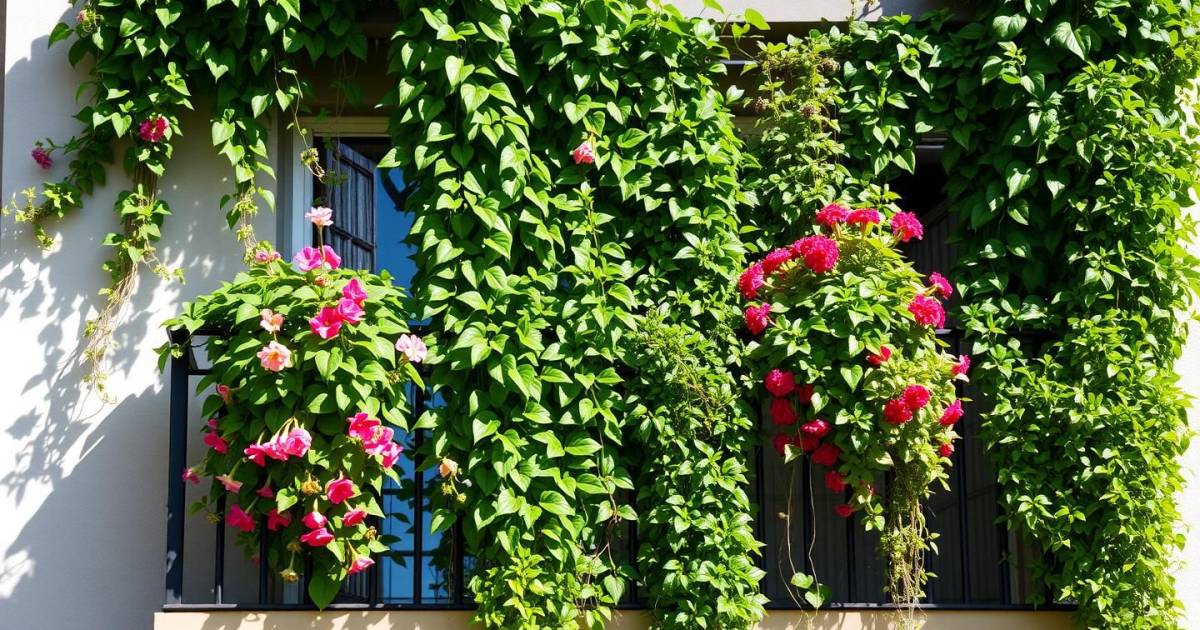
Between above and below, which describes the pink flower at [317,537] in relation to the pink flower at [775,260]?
below

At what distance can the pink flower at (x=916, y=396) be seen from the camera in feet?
15.2

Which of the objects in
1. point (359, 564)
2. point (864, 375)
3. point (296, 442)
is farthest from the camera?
point (864, 375)

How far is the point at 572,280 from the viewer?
5219mm

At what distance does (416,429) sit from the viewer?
16.7 ft

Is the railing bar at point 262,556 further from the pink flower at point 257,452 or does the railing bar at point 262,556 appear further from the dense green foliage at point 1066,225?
the dense green foliage at point 1066,225

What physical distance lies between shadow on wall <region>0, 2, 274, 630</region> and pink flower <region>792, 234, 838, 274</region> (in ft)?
7.07

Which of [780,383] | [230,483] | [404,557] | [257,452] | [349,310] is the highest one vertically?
[349,310]

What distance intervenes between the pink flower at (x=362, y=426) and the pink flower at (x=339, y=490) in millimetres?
156

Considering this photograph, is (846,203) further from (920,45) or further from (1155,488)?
(1155,488)

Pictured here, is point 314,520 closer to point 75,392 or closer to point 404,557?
point 404,557

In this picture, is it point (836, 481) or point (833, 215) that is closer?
point (836, 481)

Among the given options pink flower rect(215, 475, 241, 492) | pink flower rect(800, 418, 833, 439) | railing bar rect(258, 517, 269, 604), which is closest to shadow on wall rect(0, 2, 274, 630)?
railing bar rect(258, 517, 269, 604)

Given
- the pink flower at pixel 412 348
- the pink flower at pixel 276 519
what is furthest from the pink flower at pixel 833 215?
the pink flower at pixel 276 519

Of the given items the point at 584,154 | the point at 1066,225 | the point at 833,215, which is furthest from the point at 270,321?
the point at 1066,225
